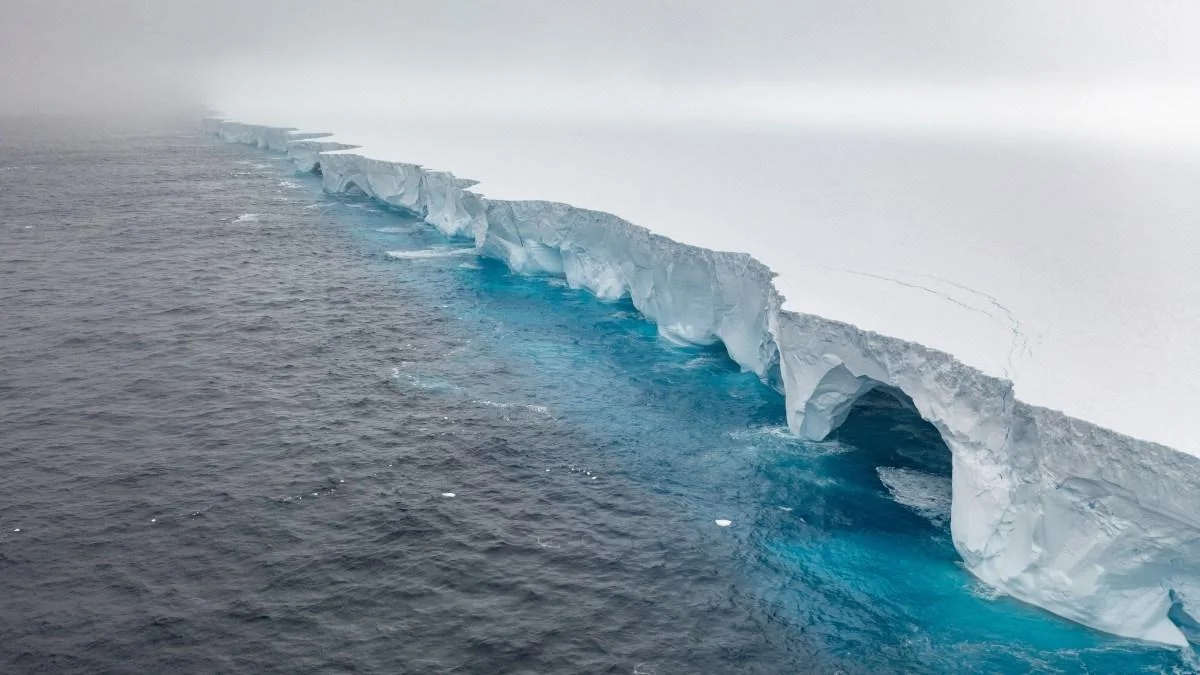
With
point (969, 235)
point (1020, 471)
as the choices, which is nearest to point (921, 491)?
point (1020, 471)

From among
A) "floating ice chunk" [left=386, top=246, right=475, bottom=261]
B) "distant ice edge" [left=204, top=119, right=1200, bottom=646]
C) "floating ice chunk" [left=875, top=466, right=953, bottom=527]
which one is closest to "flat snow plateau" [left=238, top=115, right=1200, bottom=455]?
"distant ice edge" [left=204, top=119, right=1200, bottom=646]

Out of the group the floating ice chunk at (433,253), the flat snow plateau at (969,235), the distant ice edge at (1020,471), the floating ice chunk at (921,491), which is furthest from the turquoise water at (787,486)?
the floating ice chunk at (433,253)

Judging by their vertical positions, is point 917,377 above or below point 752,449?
above

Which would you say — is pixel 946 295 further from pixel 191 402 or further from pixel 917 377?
pixel 191 402

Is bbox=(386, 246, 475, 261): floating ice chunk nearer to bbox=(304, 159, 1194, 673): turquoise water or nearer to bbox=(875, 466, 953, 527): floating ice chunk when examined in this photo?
bbox=(304, 159, 1194, 673): turquoise water

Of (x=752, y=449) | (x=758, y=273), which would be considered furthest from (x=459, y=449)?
(x=758, y=273)
